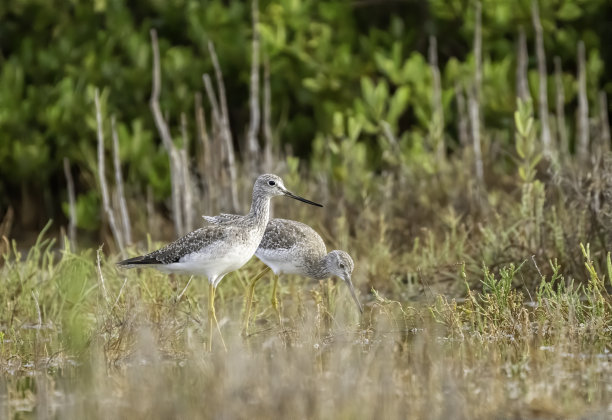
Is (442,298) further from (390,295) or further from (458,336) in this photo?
(390,295)

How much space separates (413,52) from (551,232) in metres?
4.44

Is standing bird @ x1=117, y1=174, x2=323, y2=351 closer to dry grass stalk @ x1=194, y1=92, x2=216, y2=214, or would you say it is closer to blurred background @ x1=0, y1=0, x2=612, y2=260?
dry grass stalk @ x1=194, y1=92, x2=216, y2=214

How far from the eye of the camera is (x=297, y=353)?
6.79 meters

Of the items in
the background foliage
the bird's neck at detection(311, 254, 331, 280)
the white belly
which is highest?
the background foliage

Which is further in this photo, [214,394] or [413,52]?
[413,52]

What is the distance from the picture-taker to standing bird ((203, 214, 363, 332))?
8.88 m

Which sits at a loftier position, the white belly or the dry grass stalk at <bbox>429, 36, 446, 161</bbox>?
the dry grass stalk at <bbox>429, 36, 446, 161</bbox>

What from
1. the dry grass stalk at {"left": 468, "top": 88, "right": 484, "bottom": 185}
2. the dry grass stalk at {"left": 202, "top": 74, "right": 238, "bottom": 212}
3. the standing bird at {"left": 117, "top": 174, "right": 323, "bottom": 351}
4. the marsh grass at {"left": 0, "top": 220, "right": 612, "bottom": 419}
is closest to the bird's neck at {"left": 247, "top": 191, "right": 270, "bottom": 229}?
the standing bird at {"left": 117, "top": 174, "right": 323, "bottom": 351}

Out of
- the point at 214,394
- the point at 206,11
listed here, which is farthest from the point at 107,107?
the point at 214,394

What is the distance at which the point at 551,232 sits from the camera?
31.7 ft

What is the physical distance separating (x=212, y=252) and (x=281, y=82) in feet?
22.0

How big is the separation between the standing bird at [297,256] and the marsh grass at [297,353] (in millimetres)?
168

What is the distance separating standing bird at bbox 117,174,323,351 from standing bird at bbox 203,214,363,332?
13.8 inches

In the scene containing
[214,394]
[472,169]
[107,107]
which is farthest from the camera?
[107,107]
